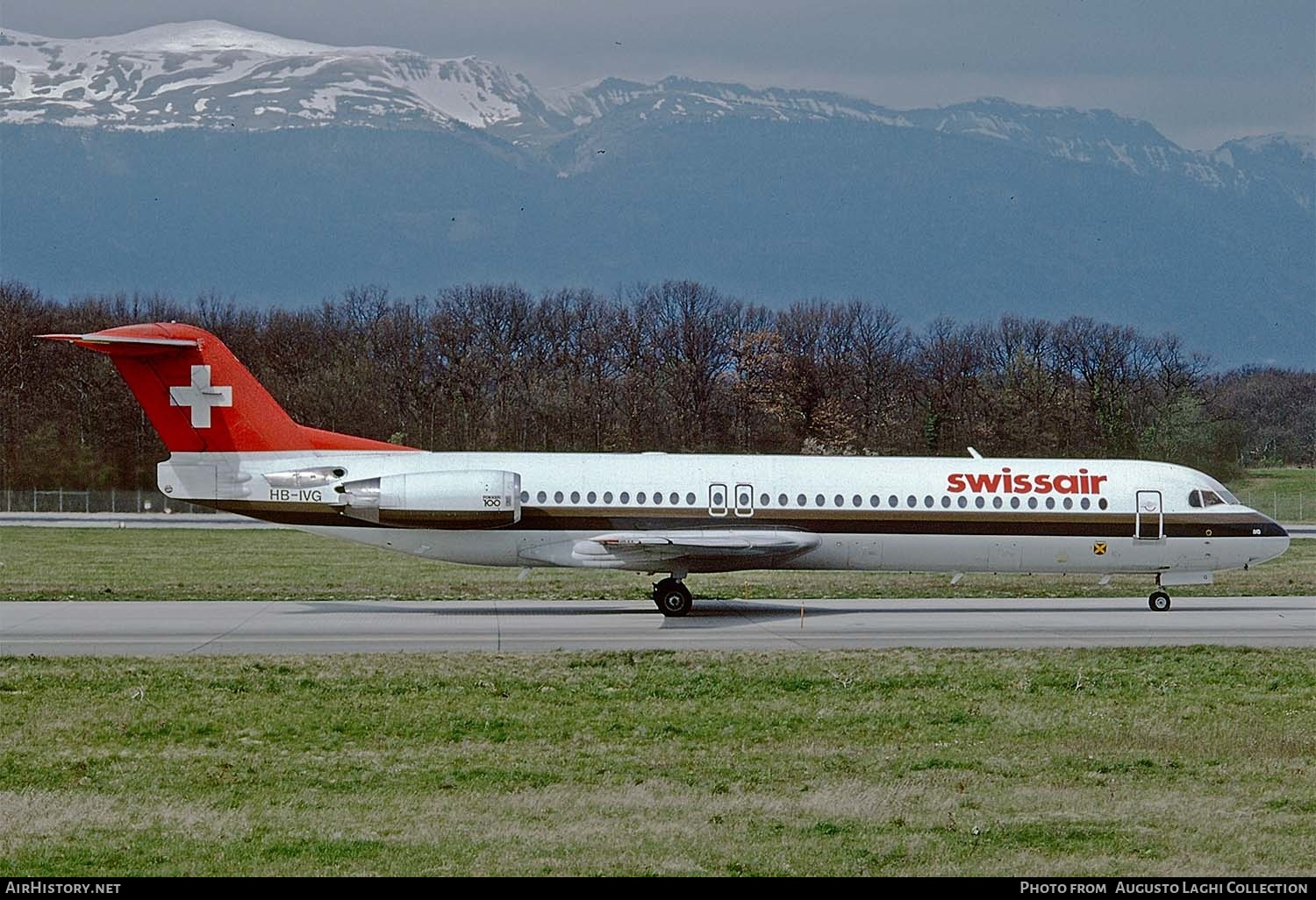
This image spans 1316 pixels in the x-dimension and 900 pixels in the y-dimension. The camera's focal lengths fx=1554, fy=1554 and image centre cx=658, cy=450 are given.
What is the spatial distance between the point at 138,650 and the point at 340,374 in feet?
205

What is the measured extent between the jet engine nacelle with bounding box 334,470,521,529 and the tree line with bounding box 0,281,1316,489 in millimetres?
48720

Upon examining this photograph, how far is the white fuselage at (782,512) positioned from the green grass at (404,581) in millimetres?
3671

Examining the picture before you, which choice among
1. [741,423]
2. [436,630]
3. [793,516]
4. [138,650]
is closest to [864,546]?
[793,516]

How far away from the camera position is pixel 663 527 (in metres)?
28.4

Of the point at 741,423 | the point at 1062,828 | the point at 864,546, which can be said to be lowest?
the point at 1062,828

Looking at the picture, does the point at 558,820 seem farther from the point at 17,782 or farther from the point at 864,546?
the point at 864,546

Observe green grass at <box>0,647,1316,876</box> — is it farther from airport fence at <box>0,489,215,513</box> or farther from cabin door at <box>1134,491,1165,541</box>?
airport fence at <box>0,489,215,513</box>

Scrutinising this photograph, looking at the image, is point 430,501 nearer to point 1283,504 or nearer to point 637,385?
point 637,385

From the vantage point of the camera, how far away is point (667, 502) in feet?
93.4

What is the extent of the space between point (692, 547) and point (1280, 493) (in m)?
65.0

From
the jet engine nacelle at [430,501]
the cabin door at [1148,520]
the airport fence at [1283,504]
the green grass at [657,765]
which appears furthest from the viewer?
the airport fence at [1283,504]

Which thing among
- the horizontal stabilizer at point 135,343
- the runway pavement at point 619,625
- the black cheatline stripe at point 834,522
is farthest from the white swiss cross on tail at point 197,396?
the runway pavement at point 619,625

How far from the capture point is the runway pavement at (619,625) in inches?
922

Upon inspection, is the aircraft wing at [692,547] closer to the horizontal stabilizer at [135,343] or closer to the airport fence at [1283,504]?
the horizontal stabilizer at [135,343]
